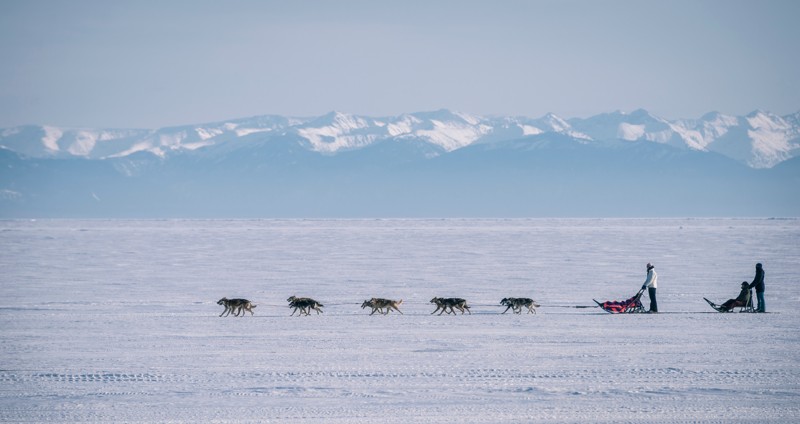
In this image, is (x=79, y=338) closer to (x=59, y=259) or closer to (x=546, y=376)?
(x=546, y=376)

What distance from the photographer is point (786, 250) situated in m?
59.1

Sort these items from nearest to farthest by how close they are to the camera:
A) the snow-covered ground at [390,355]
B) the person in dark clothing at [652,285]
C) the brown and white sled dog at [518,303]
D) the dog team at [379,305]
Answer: the snow-covered ground at [390,355] → the dog team at [379,305] → the person in dark clothing at [652,285] → the brown and white sled dog at [518,303]

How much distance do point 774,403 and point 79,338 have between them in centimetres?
1394

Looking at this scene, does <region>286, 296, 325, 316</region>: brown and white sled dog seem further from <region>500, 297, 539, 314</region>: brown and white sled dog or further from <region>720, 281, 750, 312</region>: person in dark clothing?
<region>720, 281, 750, 312</region>: person in dark clothing

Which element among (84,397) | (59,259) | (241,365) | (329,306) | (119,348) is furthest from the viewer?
(59,259)

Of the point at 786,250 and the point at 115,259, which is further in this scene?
the point at 786,250

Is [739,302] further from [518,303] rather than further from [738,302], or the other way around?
[518,303]

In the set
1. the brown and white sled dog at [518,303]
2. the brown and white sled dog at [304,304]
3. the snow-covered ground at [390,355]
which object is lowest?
the snow-covered ground at [390,355]

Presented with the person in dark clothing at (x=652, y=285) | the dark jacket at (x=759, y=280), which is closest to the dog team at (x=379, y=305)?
the person in dark clothing at (x=652, y=285)

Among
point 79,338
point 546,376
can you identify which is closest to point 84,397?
point 79,338

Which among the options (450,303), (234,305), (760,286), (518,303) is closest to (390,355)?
(450,303)

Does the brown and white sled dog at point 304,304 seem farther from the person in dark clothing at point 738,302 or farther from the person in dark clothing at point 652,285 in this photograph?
the person in dark clothing at point 738,302

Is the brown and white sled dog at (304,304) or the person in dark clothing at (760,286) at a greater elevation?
the person in dark clothing at (760,286)

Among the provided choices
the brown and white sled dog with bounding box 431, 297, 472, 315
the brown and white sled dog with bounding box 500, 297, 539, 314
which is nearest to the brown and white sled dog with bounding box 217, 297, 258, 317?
the brown and white sled dog with bounding box 431, 297, 472, 315
